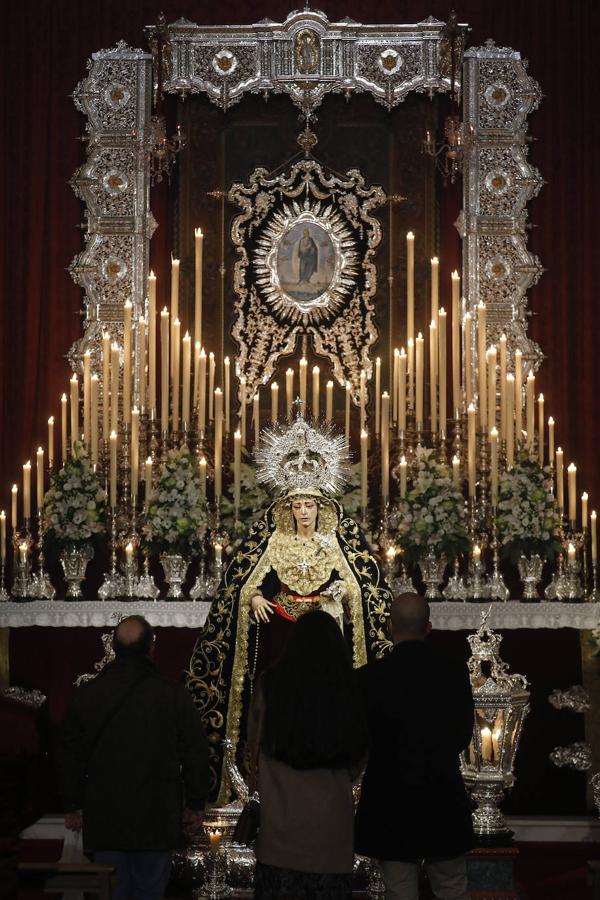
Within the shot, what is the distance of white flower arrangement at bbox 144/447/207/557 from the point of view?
27.3 ft

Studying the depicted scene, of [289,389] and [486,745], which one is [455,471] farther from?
[486,745]

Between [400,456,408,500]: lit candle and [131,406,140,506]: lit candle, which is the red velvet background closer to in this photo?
[131,406,140,506]: lit candle

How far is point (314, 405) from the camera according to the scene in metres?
9.37

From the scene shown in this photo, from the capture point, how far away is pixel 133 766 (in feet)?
16.8

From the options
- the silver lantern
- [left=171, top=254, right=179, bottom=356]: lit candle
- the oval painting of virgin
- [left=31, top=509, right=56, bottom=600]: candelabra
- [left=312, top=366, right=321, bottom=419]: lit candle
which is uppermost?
the oval painting of virgin

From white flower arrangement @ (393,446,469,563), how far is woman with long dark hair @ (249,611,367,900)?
356 centimetres

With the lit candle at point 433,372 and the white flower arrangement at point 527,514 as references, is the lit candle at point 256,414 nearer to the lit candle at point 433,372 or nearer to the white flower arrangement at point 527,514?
the lit candle at point 433,372

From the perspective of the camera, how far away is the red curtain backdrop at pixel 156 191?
10.0 m

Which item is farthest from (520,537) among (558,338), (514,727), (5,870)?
(5,870)

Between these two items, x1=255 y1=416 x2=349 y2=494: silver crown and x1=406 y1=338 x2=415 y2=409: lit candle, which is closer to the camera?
x1=255 y1=416 x2=349 y2=494: silver crown

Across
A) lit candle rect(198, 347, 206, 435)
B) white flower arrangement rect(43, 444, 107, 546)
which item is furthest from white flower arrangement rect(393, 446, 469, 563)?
white flower arrangement rect(43, 444, 107, 546)

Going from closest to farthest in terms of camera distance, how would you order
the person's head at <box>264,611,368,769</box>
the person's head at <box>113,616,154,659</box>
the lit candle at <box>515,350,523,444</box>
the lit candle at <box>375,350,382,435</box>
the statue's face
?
the person's head at <box>264,611,368,769</box> < the person's head at <box>113,616,154,659</box> < the statue's face < the lit candle at <box>515,350,523,444</box> < the lit candle at <box>375,350,382,435</box>

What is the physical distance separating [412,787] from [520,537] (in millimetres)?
3582

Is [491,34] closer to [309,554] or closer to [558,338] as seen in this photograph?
[558,338]
